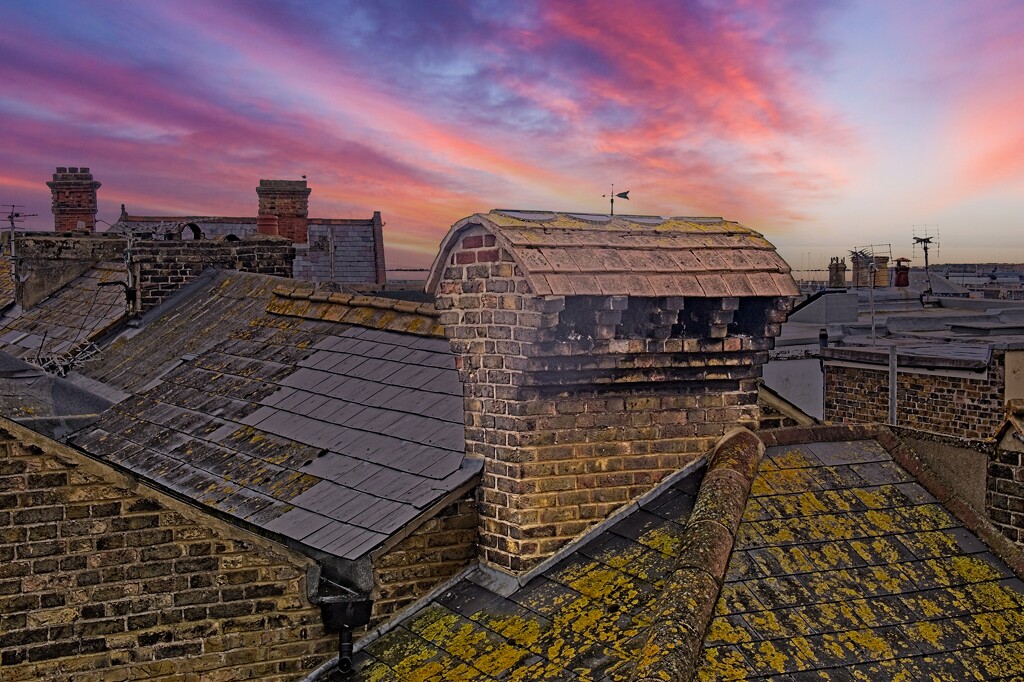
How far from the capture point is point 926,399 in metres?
23.5

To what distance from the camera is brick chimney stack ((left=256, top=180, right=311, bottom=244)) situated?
96.4 feet

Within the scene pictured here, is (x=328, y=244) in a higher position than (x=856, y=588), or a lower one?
higher

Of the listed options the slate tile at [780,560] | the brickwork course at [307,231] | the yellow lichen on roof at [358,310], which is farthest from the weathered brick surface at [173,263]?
the slate tile at [780,560]

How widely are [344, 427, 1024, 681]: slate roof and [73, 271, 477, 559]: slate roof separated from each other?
1.09 metres

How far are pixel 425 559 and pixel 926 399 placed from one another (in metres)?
19.0

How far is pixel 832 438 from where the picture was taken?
8.14m

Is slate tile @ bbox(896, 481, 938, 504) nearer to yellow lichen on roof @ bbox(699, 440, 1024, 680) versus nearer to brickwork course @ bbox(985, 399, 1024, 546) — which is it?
yellow lichen on roof @ bbox(699, 440, 1024, 680)

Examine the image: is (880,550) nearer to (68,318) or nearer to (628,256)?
(628,256)

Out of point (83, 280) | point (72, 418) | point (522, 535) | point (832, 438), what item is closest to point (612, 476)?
point (522, 535)

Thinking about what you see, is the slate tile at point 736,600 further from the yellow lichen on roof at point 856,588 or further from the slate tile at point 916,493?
the slate tile at point 916,493

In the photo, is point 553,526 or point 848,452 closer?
point 553,526

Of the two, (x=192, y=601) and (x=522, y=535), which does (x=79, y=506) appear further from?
(x=522, y=535)

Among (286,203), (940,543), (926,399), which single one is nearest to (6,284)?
(286,203)

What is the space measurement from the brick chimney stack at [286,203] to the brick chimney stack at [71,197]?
25.6 ft
